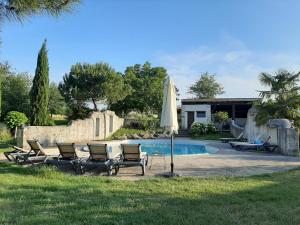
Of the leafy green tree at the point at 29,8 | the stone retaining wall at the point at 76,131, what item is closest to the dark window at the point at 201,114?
the stone retaining wall at the point at 76,131

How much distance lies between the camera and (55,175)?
8.20 metres

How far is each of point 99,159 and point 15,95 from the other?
22015 millimetres

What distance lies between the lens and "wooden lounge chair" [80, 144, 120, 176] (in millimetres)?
8925

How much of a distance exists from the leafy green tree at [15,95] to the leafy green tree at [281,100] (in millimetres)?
19645

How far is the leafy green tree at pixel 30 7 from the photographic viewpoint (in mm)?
5051

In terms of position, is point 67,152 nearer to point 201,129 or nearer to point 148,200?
point 148,200

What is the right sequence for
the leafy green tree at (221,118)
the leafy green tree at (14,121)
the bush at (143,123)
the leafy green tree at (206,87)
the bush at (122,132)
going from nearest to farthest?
the leafy green tree at (14,121) < the bush at (122,132) < the bush at (143,123) < the leafy green tree at (221,118) < the leafy green tree at (206,87)

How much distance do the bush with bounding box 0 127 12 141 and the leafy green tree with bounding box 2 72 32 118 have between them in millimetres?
5924

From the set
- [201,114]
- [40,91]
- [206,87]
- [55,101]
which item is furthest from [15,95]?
[206,87]

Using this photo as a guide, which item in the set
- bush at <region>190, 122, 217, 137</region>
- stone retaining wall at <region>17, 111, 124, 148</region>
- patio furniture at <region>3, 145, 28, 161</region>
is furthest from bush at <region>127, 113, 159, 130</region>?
patio furniture at <region>3, 145, 28, 161</region>

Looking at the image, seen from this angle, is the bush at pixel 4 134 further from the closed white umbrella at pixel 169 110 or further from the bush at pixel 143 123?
the closed white umbrella at pixel 169 110

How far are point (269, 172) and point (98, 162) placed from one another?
17.1ft

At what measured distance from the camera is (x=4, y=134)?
66.2 ft

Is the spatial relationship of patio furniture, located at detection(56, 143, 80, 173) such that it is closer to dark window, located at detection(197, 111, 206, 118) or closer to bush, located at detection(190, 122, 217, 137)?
bush, located at detection(190, 122, 217, 137)
